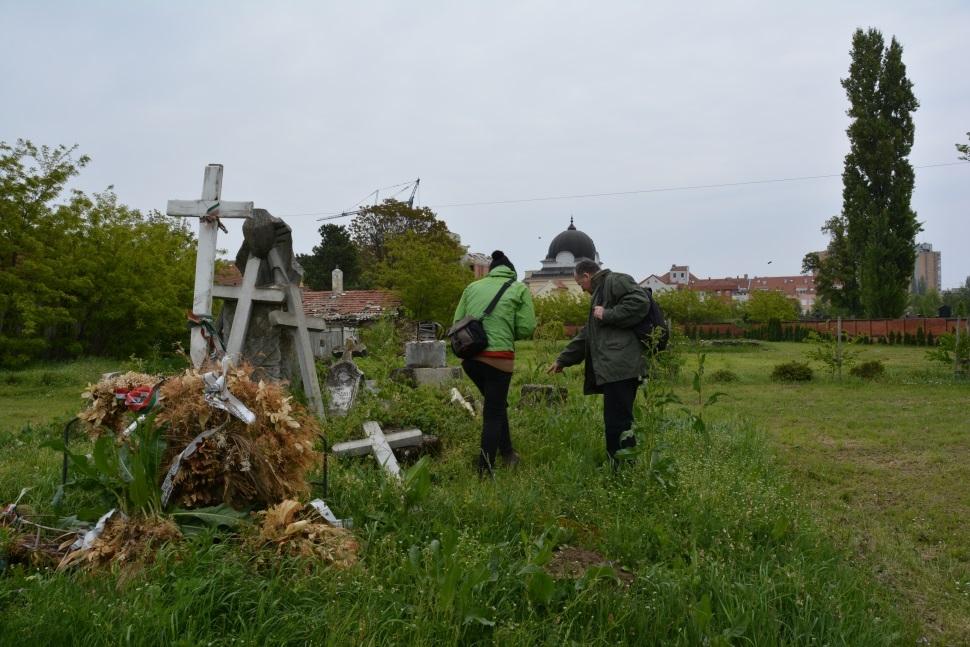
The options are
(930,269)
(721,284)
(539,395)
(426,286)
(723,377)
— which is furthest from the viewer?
(930,269)

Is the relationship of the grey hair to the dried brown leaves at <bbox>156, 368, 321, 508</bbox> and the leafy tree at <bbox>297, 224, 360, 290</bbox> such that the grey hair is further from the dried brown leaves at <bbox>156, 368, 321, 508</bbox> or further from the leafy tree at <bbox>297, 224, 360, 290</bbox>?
the leafy tree at <bbox>297, 224, 360, 290</bbox>

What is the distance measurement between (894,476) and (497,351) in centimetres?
377

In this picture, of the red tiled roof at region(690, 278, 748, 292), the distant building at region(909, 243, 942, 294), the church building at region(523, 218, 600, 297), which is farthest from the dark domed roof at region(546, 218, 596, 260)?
the distant building at region(909, 243, 942, 294)

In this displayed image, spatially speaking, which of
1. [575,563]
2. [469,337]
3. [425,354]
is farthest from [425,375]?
[575,563]

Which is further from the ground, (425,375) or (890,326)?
(890,326)

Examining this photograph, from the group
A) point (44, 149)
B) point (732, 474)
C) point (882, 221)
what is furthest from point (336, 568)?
point (882, 221)

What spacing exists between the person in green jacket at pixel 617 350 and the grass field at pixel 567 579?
0.40m

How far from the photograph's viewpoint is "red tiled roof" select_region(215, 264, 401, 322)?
2958 cm

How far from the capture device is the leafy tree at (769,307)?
48.9 m

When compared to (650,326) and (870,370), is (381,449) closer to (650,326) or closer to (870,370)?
(650,326)

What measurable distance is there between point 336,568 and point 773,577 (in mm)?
1990

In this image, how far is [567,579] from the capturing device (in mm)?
3127

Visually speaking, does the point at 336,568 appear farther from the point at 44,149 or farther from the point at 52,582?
the point at 44,149

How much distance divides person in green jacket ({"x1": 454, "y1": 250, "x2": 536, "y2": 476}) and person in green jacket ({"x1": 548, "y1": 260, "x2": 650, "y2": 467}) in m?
0.52
